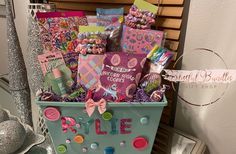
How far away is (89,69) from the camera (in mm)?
710

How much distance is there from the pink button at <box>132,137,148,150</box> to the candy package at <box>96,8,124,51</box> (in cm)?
30

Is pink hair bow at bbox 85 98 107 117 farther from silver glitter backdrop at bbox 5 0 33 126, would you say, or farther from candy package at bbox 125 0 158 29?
silver glitter backdrop at bbox 5 0 33 126

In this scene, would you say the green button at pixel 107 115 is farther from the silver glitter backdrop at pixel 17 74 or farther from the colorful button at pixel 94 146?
the silver glitter backdrop at pixel 17 74

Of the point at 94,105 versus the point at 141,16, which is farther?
the point at 141,16

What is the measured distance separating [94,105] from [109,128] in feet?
0.33

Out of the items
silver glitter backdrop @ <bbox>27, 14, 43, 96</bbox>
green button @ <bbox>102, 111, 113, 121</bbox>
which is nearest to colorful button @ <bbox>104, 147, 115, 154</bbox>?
green button @ <bbox>102, 111, 113, 121</bbox>

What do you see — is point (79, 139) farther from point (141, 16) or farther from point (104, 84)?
point (141, 16)

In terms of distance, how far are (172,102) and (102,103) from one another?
1.22 feet

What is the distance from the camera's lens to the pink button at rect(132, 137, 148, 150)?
2.24 feet

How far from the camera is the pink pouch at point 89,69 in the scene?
71 cm

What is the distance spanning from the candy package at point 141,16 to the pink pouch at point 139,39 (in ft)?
0.06

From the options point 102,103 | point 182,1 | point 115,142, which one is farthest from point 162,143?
point 182,1

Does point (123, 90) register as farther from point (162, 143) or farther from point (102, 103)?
point (162, 143)

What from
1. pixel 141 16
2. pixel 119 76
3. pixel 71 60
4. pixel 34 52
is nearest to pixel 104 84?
pixel 119 76
